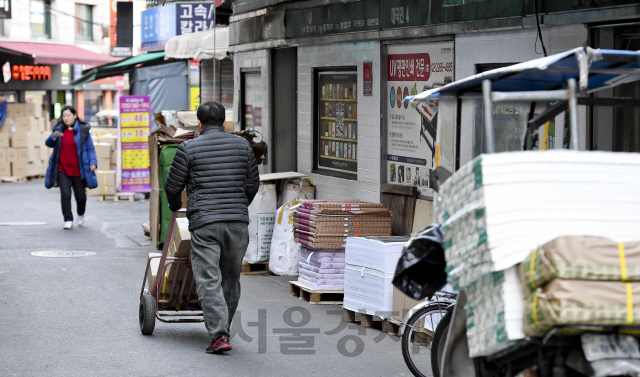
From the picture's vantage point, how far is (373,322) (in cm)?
849

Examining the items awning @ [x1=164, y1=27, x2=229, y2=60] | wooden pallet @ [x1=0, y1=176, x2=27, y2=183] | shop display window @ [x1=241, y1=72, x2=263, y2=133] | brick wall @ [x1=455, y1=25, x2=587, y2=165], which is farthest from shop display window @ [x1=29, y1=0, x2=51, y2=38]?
brick wall @ [x1=455, y1=25, x2=587, y2=165]

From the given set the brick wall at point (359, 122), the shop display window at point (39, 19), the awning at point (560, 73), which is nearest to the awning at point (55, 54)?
the shop display window at point (39, 19)

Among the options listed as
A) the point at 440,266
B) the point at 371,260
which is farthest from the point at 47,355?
the point at 440,266

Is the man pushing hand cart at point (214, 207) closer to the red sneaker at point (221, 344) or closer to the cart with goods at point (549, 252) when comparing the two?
the red sneaker at point (221, 344)

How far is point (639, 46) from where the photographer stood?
23.6 feet

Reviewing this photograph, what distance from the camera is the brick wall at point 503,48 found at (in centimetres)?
757

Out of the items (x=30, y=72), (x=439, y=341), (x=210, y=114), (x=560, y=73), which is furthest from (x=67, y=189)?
(x=30, y=72)

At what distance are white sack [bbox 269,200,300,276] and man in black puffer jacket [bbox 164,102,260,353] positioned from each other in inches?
132

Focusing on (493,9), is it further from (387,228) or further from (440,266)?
(440,266)

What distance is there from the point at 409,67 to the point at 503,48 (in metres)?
1.80

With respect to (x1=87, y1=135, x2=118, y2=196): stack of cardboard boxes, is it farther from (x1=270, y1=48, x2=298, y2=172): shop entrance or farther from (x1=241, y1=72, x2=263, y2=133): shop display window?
(x1=270, y1=48, x2=298, y2=172): shop entrance

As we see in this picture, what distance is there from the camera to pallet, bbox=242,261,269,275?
450 inches

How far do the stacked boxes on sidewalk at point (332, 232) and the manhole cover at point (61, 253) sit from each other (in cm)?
424

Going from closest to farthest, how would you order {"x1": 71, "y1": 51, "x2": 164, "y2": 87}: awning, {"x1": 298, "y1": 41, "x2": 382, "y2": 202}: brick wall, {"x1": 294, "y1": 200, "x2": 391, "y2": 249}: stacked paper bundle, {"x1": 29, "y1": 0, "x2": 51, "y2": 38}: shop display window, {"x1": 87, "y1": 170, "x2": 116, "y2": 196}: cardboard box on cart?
1. {"x1": 294, "y1": 200, "x2": 391, "y2": 249}: stacked paper bundle
2. {"x1": 298, "y1": 41, "x2": 382, "y2": 202}: brick wall
3. {"x1": 87, "y1": 170, "x2": 116, "y2": 196}: cardboard box on cart
4. {"x1": 71, "y1": 51, "x2": 164, "y2": 87}: awning
5. {"x1": 29, "y1": 0, "x2": 51, "y2": 38}: shop display window
